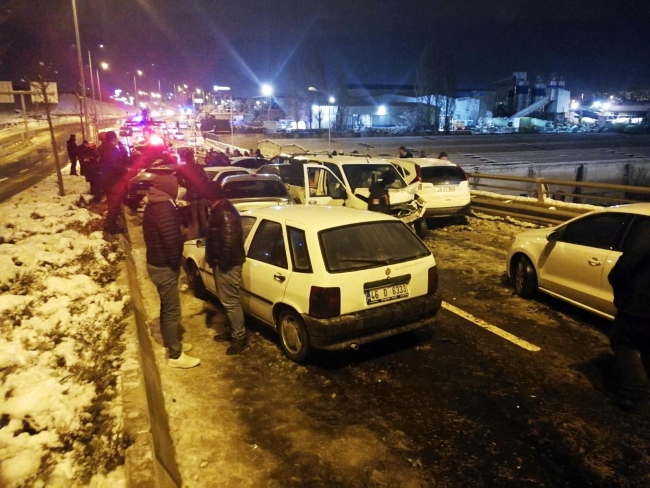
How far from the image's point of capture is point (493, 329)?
19.3 feet

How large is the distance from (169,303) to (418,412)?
8.36 feet

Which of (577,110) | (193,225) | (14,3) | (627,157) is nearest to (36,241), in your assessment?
(193,225)

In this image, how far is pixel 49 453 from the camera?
9.97ft

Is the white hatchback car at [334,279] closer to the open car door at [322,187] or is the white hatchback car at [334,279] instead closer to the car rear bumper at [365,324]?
the car rear bumper at [365,324]

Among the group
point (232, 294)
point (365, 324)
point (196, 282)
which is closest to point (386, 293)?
point (365, 324)

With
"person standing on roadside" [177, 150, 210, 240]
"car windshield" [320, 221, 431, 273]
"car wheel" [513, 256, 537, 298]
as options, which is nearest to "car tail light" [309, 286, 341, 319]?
"car windshield" [320, 221, 431, 273]

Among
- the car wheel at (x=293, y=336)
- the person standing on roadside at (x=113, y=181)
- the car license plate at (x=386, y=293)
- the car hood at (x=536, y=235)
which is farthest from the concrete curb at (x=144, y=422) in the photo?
the person standing on roadside at (x=113, y=181)

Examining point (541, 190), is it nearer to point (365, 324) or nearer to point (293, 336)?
point (365, 324)

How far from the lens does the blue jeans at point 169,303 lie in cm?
467

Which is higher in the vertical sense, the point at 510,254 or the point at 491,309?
the point at 510,254

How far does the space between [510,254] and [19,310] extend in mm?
6319

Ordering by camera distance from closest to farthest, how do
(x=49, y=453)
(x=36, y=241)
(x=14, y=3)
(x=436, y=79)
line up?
(x=49, y=453) → (x=36, y=241) → (x=14, y=3) → (x=436, y=79)

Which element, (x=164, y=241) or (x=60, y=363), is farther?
(x=164, y=241)

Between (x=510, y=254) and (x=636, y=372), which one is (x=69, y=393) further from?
(x=510, y=254)
